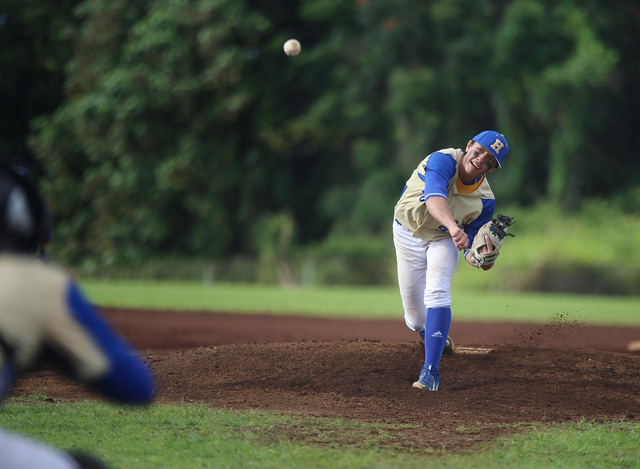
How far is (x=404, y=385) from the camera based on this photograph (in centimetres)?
528

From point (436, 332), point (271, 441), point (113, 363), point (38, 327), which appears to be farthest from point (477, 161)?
point (38, 327)

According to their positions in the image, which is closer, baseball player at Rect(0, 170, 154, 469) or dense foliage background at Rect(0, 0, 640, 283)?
baseball player at Rect(0, 170, 154, 469)

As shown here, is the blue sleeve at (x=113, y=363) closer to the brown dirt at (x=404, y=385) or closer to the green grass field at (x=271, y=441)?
the green grass field at (x=271, y=441)

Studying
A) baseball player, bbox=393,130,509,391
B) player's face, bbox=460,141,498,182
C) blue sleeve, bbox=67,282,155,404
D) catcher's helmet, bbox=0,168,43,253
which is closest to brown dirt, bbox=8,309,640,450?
baseball player, bbox=393,130,509,391

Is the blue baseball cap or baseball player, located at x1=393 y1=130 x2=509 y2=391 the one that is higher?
the blue baseball cap

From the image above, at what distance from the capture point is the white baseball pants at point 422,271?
513 cm

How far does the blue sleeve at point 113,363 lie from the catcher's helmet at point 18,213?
191mm

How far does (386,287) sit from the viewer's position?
26.5m

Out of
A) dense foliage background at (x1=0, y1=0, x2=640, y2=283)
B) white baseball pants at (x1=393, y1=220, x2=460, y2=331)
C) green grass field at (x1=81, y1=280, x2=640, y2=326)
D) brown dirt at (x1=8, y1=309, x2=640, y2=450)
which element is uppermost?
dense foliage background at (x1=0, y1=0, x2=640, y2=283)

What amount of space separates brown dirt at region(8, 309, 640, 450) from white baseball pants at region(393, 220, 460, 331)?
0.56m

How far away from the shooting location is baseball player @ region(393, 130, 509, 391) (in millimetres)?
5074

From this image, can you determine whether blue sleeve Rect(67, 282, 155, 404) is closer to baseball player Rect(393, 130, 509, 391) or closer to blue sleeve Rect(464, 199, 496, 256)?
baseball player Rect(393, 130, 509, 391)

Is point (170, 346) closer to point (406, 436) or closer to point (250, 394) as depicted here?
point (250, 394)

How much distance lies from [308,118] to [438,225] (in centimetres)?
2580
